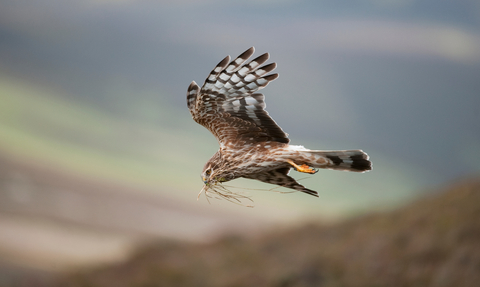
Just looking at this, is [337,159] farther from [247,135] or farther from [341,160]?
[247,135]

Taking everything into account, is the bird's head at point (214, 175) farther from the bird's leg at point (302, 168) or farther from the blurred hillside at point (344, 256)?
the blurred hillside at point (344, 256)

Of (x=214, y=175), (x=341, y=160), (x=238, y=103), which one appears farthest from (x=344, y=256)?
(x=214, y=175)

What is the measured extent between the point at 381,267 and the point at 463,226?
271 cm

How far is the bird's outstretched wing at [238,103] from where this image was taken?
3.41m

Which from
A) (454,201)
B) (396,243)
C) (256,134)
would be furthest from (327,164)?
(454,201)

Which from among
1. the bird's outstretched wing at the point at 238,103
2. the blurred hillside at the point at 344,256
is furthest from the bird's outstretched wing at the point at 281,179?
the blurred hillside at the point at 344,256

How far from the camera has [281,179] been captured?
370 centimetres

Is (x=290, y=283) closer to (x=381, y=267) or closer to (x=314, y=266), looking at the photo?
(x=314, y=266)

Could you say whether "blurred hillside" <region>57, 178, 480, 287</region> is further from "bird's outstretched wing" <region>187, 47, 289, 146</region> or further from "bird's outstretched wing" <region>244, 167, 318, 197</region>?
"bird's outstretched wing" <region>187, 47, 289, 146</region>

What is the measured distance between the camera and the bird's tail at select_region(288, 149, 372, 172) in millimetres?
3217

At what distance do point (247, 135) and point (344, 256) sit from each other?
11814 millimetres

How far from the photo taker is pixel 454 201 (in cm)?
1469

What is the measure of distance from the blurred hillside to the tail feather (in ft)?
32.9

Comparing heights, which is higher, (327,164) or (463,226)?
(463,226)
